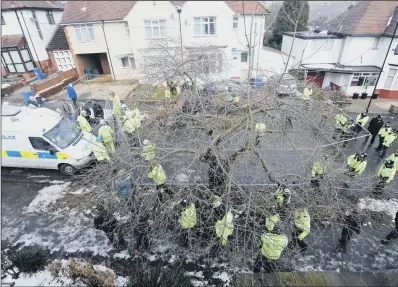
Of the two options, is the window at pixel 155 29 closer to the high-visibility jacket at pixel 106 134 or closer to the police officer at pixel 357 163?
the high-visibility jacket at pixel 106 134

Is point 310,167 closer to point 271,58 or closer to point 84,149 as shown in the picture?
point 84,149

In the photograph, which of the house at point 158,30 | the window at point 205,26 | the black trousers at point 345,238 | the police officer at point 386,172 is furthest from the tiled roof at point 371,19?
the black trousers at point 345,238

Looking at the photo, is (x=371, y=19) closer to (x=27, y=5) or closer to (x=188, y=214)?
(x=188, y=214)

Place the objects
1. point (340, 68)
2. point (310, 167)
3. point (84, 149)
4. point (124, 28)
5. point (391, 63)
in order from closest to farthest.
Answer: point (310, 167) → point (84, 149) → point (391, 63) → point (340, 68) → point (124, 28)

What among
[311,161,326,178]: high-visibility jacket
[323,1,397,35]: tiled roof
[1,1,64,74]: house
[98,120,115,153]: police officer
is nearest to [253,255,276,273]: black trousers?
[311,161,326,178]: high-visibility jacket

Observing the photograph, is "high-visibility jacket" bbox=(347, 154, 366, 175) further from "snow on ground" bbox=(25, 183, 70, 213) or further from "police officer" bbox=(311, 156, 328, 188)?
"snow on ground" bbox=(25, 183, 70, 213)

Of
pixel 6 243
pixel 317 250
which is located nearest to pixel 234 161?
pixel 317 250
